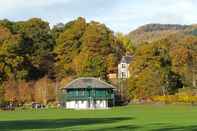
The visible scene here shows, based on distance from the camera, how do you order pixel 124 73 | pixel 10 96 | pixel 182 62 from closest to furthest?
1. pixel 10 96
2. pixel 182 62
3. pixel 124 73

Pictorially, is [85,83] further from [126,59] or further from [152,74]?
[126,59]

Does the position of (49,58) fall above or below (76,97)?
above

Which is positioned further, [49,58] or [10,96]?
[49,58]

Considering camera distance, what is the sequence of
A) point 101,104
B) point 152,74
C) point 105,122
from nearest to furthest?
point 105,122
point 152,74
point 101,104

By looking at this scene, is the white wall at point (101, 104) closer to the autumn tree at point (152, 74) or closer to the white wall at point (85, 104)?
the white wall at point (85, 104)

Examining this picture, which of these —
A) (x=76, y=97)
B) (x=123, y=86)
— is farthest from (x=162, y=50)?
(x=76, y=97)

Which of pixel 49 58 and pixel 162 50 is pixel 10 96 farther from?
pixel 162 50

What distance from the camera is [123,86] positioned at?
359ft

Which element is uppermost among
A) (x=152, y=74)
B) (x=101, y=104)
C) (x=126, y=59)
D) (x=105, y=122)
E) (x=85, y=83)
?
(x=126, y=59)

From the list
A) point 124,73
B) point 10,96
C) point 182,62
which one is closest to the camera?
point 10,96

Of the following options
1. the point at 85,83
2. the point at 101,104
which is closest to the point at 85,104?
the point at 101,104

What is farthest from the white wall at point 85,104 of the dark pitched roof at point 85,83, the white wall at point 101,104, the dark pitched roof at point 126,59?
the dark pitched roof at point 126,59

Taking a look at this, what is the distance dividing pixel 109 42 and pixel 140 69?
14.6 meters

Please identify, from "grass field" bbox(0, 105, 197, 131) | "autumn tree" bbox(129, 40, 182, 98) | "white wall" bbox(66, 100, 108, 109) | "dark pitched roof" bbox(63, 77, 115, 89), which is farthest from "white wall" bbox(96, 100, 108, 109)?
"grass field" bbox(0, 105, 197, 131)
